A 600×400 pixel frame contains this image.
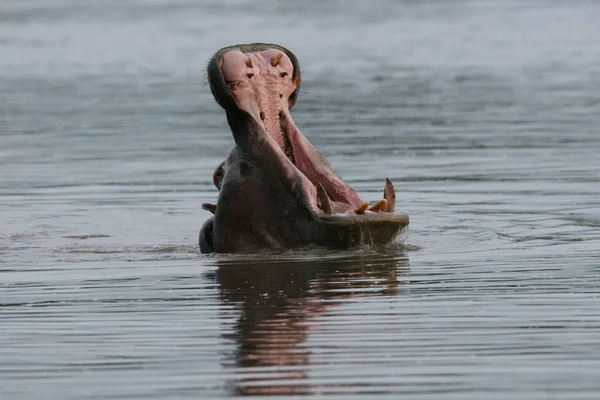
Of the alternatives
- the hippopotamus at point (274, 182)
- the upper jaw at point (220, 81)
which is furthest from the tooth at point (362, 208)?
the upper jaw at point (220, 81)

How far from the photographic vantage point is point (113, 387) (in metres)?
6.07

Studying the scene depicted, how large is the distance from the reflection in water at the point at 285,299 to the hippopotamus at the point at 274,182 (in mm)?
182

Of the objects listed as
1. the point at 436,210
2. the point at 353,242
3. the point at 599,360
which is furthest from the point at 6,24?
the point at 599,360

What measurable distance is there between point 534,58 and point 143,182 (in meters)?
17.0

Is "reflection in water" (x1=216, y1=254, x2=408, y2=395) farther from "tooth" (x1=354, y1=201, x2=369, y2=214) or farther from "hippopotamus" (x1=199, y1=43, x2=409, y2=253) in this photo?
"tooth" (x1=354, y1=201, x2=369, y2=214)

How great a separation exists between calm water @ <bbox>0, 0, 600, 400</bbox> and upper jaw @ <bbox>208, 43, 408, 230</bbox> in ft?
1.21

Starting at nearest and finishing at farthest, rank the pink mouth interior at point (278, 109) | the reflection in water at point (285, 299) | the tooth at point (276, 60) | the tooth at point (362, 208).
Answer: the reflection in water at point (285, 299), the tooth at point (362, 208), the pink mouth interior at point (278, 109), the tooth at point (276, 60)

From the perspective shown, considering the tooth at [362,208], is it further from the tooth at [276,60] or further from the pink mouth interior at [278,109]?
the tooth at [276,60]

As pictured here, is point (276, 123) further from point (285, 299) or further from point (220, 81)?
point (285, 299)

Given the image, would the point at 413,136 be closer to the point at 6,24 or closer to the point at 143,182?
the point at 143,182

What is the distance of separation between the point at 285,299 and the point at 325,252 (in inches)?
47.4

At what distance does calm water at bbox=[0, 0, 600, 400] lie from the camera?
20.7 ft

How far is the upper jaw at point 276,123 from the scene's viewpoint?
905 cm

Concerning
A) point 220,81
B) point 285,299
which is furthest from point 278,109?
point 285,299
